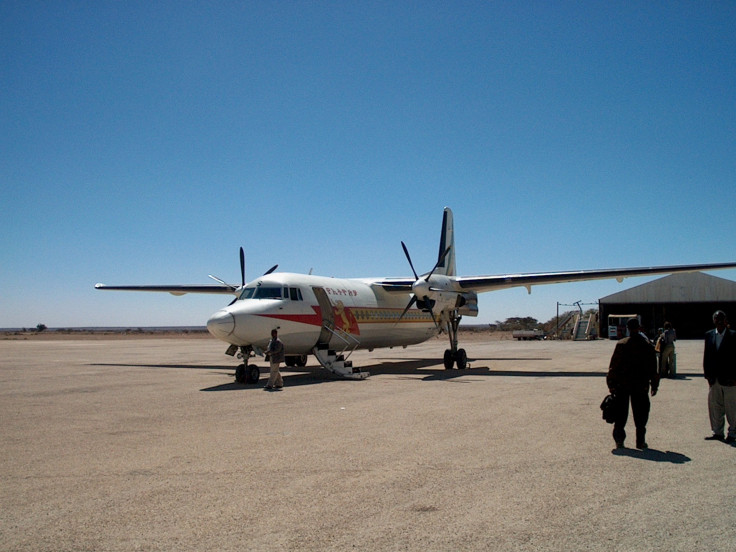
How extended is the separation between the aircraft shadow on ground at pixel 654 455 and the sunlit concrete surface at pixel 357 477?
1.6 inches

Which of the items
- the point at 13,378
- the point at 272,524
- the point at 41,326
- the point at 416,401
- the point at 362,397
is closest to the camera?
the point at 272,524

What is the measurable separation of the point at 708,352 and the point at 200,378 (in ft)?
46.4

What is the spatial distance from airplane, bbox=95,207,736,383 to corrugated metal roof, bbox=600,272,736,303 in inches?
1593

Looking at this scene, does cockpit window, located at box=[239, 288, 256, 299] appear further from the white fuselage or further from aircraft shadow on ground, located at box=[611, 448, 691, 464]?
aircraft shadow on ground, located at box=[611, 448, 691, 464]

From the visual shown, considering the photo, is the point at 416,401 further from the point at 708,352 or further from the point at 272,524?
the point at 272,524

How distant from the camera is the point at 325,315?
801 inches

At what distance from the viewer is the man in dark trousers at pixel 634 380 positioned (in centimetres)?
783

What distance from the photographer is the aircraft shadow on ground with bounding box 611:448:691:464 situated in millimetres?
7203

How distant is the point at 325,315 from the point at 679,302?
50.9 metres

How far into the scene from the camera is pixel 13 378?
18219 millimetres

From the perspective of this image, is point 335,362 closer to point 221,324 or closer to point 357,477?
point 221,324

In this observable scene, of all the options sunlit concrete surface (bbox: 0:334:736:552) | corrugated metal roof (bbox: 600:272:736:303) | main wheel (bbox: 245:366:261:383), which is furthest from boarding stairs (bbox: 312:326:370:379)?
corrugated metal roof (bbox: 600:272:736:303)

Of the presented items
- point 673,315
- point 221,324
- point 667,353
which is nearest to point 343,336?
point 221,324

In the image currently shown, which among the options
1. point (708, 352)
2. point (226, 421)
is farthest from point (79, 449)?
point (708, 352)
